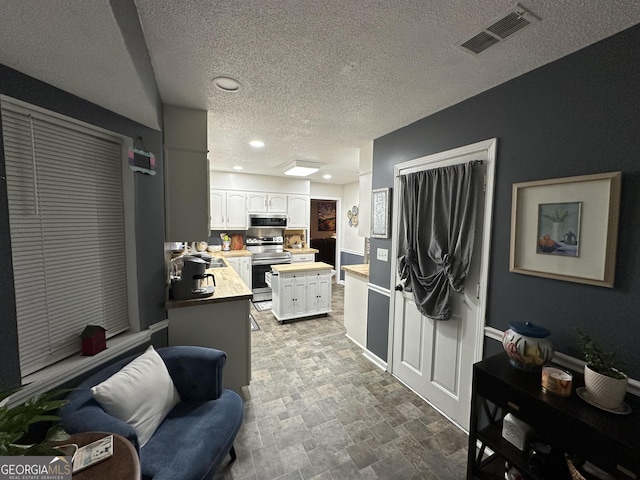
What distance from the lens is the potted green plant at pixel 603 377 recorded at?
1.10m

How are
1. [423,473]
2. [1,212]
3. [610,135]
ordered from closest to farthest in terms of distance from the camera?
[1,212] → [610,135] → [423,473]

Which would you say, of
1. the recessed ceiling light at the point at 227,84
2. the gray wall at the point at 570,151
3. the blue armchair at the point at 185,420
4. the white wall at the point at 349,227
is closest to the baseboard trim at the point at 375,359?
the gray wall at the point at 570,151

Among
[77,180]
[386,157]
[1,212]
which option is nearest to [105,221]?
[77,180]

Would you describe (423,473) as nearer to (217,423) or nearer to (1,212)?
(217,423)

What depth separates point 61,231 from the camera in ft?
4.68

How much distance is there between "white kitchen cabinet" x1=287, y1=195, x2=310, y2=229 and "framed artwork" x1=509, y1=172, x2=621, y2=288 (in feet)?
14.2

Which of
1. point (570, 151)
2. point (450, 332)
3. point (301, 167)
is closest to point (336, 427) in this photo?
point (450, 332)

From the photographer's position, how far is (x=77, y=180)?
1.51 metres

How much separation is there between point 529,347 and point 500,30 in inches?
61.8

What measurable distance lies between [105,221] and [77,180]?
285mm

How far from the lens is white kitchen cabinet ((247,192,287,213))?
5.20 m

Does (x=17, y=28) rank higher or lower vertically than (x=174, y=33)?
lower

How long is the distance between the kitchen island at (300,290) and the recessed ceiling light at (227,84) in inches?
97.8

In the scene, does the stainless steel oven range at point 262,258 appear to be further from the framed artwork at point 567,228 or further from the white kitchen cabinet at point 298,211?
the framed artwork at point 567,228
